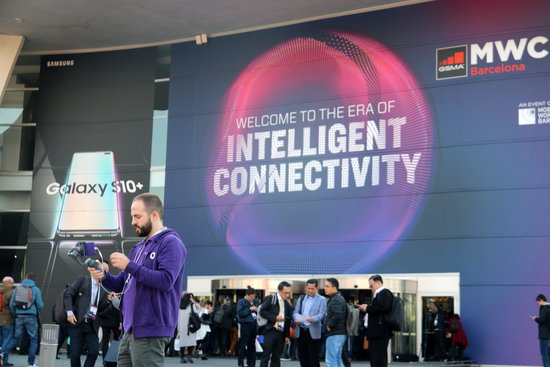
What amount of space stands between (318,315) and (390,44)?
11.0 meters

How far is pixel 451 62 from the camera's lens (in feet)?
67.5

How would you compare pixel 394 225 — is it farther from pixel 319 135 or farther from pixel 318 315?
pixel 318 315

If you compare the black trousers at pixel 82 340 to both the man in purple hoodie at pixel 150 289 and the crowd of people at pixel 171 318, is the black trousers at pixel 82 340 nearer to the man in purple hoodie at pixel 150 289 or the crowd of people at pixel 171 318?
the crowd of people at pixel 171 318

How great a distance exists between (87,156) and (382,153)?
997 cm

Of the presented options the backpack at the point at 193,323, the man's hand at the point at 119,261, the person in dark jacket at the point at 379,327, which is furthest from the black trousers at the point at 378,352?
the backpack at the point at 193,323

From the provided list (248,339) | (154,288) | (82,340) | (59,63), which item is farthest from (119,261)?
(59,63)

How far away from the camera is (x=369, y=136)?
21.4 m

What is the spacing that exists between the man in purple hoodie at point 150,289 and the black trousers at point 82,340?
645 centimetres

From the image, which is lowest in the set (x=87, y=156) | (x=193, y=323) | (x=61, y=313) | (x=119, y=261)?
(x=193, y=323)

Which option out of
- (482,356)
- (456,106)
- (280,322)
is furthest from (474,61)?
(280,322)

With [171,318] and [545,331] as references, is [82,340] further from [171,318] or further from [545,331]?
[545,331]

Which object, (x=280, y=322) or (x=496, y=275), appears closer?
(x=280, y=322)

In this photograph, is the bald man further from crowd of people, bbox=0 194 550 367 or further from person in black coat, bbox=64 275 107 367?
person in black coat, bbox=64 275 107 367

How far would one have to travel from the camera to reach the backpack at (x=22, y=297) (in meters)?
15.1
